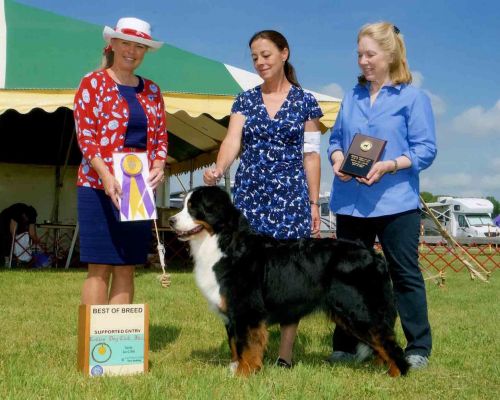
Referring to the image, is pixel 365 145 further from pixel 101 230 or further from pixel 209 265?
pixel 101 230

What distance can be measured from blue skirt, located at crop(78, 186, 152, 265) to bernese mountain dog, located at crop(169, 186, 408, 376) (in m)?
0.39

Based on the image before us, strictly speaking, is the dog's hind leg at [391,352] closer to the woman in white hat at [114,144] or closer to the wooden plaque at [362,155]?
the wooden plaque at [362,155]

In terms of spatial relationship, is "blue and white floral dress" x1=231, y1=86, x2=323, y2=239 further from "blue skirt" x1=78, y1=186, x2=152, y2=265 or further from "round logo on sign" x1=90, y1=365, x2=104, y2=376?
"round logo on sign" x1=90, y1=365, x2=104, y2=376

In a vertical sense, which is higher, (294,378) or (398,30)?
(398,30)

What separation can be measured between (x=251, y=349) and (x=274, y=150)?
3.63 ft

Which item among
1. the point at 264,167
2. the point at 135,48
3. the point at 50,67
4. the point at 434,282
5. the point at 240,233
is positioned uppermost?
the point at 50,67

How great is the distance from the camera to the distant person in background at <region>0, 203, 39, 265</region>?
10453mm

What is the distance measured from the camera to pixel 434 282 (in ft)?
30.6

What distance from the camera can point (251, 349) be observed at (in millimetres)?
3184

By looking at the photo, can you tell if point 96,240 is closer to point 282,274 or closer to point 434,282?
point 282,274

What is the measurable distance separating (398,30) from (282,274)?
150 cm

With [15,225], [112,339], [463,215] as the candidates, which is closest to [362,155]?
[112,339]

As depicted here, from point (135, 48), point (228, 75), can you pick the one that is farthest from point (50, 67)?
point (135, 48)

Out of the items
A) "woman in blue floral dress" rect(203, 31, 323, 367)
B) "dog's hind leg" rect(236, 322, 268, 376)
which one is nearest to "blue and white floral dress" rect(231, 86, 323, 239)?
"woman in blue floral dress" rect(203, 31, 323, 367)
